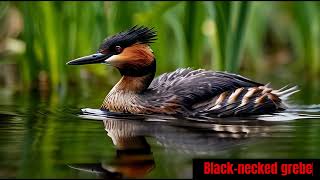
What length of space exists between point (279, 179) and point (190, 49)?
5.10 m

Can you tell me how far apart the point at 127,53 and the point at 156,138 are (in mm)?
1874

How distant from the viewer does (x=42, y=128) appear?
5.61 meters

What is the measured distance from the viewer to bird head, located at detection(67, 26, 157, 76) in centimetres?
670

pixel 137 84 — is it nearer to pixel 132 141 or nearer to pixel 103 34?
pixel 132 141

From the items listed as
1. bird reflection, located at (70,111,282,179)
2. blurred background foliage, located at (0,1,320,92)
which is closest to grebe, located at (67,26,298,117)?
bird reflection, located at (70,111,282,179)

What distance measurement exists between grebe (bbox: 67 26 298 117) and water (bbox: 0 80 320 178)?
251mm

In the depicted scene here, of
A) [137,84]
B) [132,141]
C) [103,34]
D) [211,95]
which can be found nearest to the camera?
[132,141]

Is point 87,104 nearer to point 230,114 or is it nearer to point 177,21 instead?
point 230,114

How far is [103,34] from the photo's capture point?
31.1 ft

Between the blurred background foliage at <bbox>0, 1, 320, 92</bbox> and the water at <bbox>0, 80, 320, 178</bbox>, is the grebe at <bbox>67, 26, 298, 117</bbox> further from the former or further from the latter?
the blurred background foliage at <bbox>0, 1, 320, 92</bbox>

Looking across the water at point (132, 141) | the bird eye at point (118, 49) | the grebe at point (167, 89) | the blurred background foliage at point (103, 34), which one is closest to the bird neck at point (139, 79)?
the grebe at point (167, 89)

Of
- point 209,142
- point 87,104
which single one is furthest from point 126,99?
point 209,142

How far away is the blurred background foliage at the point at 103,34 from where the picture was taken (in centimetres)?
854

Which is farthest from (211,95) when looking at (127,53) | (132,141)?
(132,141)
